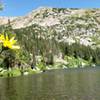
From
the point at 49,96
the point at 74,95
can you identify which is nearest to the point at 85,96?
the point at 74,95

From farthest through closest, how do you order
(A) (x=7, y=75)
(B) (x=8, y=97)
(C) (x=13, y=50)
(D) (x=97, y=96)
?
(A) (x=7, y=75)
(B) (x=8, y=97)
(D) (x=97, y=96)
(C) (x=13, y=50)

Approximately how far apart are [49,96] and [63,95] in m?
3.04

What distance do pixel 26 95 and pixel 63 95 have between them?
915cm

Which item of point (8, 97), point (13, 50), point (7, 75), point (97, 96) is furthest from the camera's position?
point (7, 75)

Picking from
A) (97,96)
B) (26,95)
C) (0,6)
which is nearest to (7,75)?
(26,95)

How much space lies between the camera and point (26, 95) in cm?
7838

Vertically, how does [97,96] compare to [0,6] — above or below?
below

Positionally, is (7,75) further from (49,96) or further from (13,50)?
(13,50)

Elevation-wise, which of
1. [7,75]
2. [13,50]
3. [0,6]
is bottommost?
[7,75]

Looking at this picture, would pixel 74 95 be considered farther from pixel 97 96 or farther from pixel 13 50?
pixel 13 50

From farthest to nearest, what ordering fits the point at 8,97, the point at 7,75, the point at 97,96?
the point at 7,75 → the point at 8,97 → the point at 97,96

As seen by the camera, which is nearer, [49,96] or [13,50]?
[13,50]

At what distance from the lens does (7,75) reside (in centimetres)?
16738

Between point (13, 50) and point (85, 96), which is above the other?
point (13, 50)
